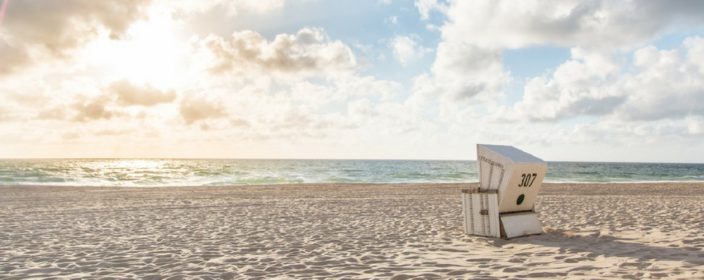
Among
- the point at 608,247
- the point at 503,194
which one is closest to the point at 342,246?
the point at 503,194

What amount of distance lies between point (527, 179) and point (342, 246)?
10.9 feet

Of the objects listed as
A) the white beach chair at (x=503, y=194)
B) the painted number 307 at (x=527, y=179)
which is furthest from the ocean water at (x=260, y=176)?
the painted number 307 at (x=527, y=179)

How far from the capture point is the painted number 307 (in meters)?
8.30

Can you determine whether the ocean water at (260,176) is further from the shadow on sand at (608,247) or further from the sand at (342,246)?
the shadow on sand at (608,247)

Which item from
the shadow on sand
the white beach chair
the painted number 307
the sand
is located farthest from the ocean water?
the shadow on sand

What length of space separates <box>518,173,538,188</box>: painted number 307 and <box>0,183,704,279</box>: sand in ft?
2.92

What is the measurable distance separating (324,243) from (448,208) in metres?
6.87

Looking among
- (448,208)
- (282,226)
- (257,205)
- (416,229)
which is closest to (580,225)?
(416,229)

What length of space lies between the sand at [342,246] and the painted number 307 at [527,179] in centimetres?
89

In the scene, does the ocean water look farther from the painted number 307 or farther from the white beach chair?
the painted number 307

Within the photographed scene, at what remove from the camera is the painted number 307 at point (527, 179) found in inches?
327

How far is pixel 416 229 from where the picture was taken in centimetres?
967

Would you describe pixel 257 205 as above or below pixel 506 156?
below

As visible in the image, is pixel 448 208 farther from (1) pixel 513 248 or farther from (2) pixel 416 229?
(1) pixel 513 248
